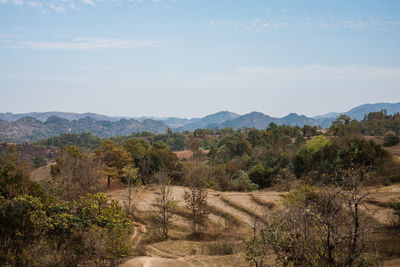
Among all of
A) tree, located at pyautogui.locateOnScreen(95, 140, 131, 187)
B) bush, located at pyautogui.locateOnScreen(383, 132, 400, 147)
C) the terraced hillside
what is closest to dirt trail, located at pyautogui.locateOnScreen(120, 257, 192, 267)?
the terraced hillside

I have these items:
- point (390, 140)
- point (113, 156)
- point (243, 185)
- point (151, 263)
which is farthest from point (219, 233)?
point (390, 140)

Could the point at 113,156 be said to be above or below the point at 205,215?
above

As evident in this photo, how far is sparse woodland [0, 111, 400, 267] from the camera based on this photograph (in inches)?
280

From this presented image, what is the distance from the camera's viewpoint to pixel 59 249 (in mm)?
12781

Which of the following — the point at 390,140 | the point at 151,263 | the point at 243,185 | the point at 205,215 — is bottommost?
the point at 243,185

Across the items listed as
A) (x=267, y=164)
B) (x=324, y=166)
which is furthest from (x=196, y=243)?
(x=267, y=164)

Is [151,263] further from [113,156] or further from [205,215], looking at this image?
[113,156]

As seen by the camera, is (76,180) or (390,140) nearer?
(76,180)

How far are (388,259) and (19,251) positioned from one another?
14.0m

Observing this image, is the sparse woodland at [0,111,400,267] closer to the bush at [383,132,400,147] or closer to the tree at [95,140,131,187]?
the tree at [95,140,131,187]

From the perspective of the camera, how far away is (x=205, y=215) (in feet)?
75.7

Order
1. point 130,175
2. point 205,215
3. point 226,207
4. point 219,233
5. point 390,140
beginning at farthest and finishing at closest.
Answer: point 390,140
point 130,175
point 226,207
point 205,215
point 219,233

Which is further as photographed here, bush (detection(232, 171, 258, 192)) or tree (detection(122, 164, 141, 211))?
bush (detection(232, 171, 258, 192))

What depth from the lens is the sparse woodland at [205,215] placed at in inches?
280
